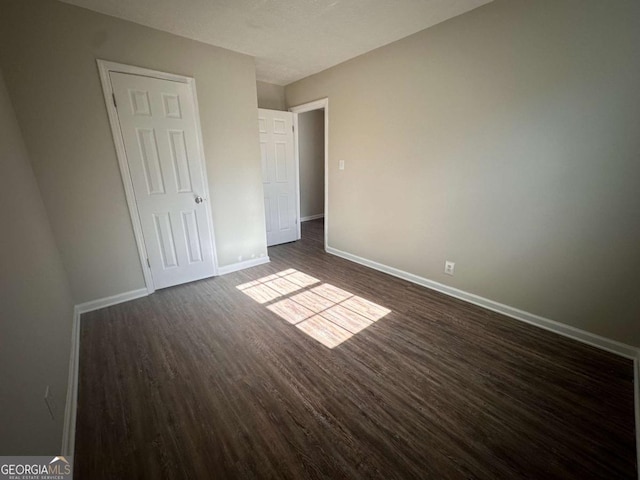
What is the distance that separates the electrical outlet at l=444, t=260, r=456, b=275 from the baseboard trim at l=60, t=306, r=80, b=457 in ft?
9.86

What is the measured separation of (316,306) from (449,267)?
1.43 metres

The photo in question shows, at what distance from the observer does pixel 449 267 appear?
2664mm

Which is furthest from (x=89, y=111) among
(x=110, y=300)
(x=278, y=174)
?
(x=278, y=174)

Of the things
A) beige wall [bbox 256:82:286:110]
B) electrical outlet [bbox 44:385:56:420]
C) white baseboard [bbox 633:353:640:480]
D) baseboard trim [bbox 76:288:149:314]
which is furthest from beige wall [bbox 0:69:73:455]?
beige wall [bbox 256:82:286:110]

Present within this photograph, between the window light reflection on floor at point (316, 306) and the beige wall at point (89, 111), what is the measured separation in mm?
1199

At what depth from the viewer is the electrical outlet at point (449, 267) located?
2635 mm

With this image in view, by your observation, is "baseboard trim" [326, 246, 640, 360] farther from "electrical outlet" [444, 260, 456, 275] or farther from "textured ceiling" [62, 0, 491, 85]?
"textured ceiling" [62, 0, 491, 85]

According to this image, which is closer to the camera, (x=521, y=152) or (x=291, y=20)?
(x=521, y=152)

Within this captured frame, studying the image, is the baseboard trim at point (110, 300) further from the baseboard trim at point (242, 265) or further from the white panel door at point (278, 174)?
the white panel door at point (278, 174)

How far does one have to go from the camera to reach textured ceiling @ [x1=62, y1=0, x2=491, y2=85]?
2014 millimetres

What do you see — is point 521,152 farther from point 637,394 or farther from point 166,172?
point 166,172

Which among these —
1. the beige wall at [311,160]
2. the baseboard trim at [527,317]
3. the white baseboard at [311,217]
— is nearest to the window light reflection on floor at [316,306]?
the baseboard trim at [527,317]

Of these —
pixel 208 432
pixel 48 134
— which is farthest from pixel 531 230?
pixel 48 134

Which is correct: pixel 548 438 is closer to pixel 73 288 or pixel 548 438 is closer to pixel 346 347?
pixel 346 347
